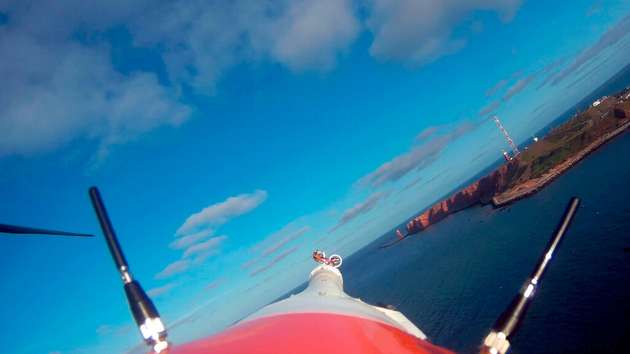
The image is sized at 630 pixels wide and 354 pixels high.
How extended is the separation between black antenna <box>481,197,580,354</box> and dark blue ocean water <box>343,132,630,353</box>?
3269 cm

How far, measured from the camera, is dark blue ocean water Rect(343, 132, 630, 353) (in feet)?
133

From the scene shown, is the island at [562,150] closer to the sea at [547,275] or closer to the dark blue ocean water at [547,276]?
the sea at [547,275]

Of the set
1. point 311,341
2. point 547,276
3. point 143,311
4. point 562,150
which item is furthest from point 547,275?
point 562,150

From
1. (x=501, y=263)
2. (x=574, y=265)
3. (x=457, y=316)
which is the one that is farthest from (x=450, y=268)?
(x=574, y=265)

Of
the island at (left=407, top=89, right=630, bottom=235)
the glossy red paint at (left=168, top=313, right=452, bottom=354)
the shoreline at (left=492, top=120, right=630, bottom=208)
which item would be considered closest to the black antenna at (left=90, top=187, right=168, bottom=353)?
the glossy red paint at (left=168, top=313, right=452, bottom=354)

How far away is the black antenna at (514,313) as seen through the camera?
3.82m

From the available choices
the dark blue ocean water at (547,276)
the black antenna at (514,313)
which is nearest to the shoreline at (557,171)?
the dark blue ocean water at (547,276)

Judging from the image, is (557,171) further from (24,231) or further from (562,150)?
(24,231)

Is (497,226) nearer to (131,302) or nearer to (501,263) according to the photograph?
(501,263)

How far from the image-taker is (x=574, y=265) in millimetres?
56250

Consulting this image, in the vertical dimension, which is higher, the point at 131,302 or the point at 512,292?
the point at 131,302

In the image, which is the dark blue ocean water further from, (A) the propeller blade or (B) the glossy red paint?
(A) the propeller blade

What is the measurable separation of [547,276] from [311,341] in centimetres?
6868

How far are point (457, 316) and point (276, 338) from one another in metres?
68.6
